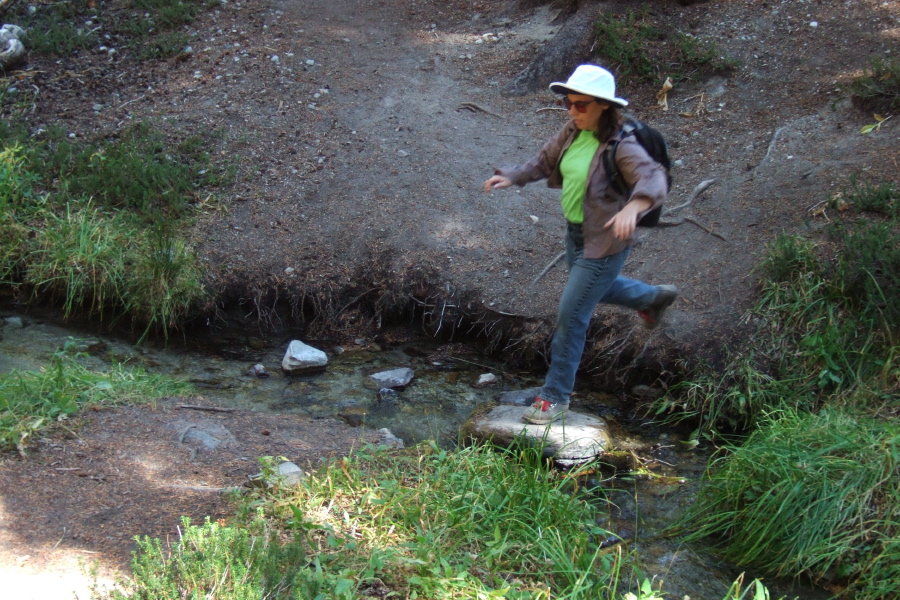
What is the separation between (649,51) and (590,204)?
4.72m

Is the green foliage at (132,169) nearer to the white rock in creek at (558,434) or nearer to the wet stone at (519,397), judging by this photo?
the wet stone at (519,397)

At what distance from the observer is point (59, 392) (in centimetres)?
413

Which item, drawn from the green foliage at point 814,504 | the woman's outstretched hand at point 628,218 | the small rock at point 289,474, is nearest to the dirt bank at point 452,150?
the green foliage at point 814,504

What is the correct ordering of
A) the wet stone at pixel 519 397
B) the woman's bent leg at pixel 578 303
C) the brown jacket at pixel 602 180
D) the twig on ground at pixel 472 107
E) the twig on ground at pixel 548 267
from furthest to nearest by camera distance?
the twig on ground at pixel 472 107 < the twig on ground at pixel 548 267 < the wet stone at pixel 519 397 < the woman's bent leg at pixel 578 303 < the brown jacket at pixel 602 180

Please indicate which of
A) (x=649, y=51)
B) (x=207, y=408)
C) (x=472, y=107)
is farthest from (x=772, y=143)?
(x=207, y=408)

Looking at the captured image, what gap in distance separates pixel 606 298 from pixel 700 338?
50.9 inches

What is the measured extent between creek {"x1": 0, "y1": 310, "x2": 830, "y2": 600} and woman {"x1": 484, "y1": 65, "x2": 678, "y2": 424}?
709 mm

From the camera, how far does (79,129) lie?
7590mm

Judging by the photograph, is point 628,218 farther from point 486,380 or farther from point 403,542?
point 486,380

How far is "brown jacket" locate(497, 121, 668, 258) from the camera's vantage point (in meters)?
3.65

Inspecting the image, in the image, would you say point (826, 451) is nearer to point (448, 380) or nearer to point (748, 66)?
point (448, 380)

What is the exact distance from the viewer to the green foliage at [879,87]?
6.42 meters

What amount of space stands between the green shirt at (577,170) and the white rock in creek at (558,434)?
1.21m

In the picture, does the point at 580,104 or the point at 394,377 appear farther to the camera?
the point at 394,377
